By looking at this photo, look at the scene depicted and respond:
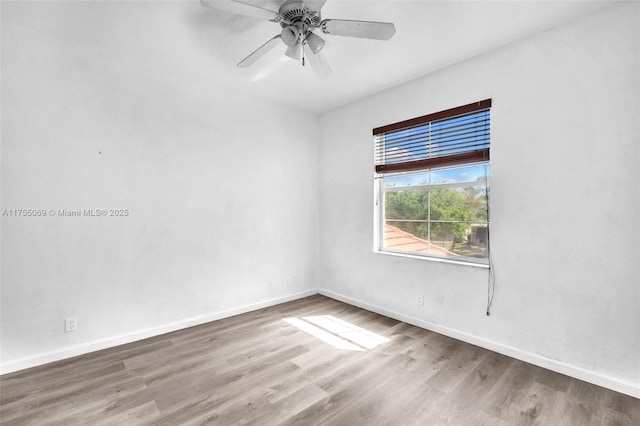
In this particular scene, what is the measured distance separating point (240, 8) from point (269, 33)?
29.1 inches

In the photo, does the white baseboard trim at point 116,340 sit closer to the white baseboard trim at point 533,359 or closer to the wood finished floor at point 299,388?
the wood finished floor at point 299,388

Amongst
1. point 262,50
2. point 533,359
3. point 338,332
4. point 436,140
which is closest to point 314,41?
point 262,50

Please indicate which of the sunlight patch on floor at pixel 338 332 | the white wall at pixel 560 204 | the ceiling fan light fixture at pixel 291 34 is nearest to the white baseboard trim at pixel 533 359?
the white wall at pixel 560 204

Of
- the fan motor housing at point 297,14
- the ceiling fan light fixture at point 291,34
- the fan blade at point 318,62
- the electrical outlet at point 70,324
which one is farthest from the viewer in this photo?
the electrical outlet at point 70,324

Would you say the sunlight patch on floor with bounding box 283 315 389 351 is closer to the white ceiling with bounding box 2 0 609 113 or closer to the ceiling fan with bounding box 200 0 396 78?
the ceiling fan with bounding box 200 0 396 78

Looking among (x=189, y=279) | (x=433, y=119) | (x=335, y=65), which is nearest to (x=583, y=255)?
(x=433, y=119)

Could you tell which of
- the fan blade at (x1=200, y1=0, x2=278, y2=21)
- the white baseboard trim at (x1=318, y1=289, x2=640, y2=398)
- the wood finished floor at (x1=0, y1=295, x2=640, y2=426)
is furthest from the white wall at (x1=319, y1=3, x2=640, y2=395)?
the fan blade at (x1=200, y1=0, x2=278, y2=21)

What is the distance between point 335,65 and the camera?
296 centimetres

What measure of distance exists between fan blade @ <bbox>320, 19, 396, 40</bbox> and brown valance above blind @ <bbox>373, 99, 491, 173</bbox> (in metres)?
1.36

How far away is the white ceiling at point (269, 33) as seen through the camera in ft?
7.02

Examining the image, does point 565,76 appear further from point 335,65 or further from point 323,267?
point 323,267

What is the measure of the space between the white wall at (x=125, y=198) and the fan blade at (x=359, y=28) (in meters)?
1.97

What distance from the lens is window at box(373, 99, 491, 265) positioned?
2865 mm

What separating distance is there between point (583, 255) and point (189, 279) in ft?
11.8
